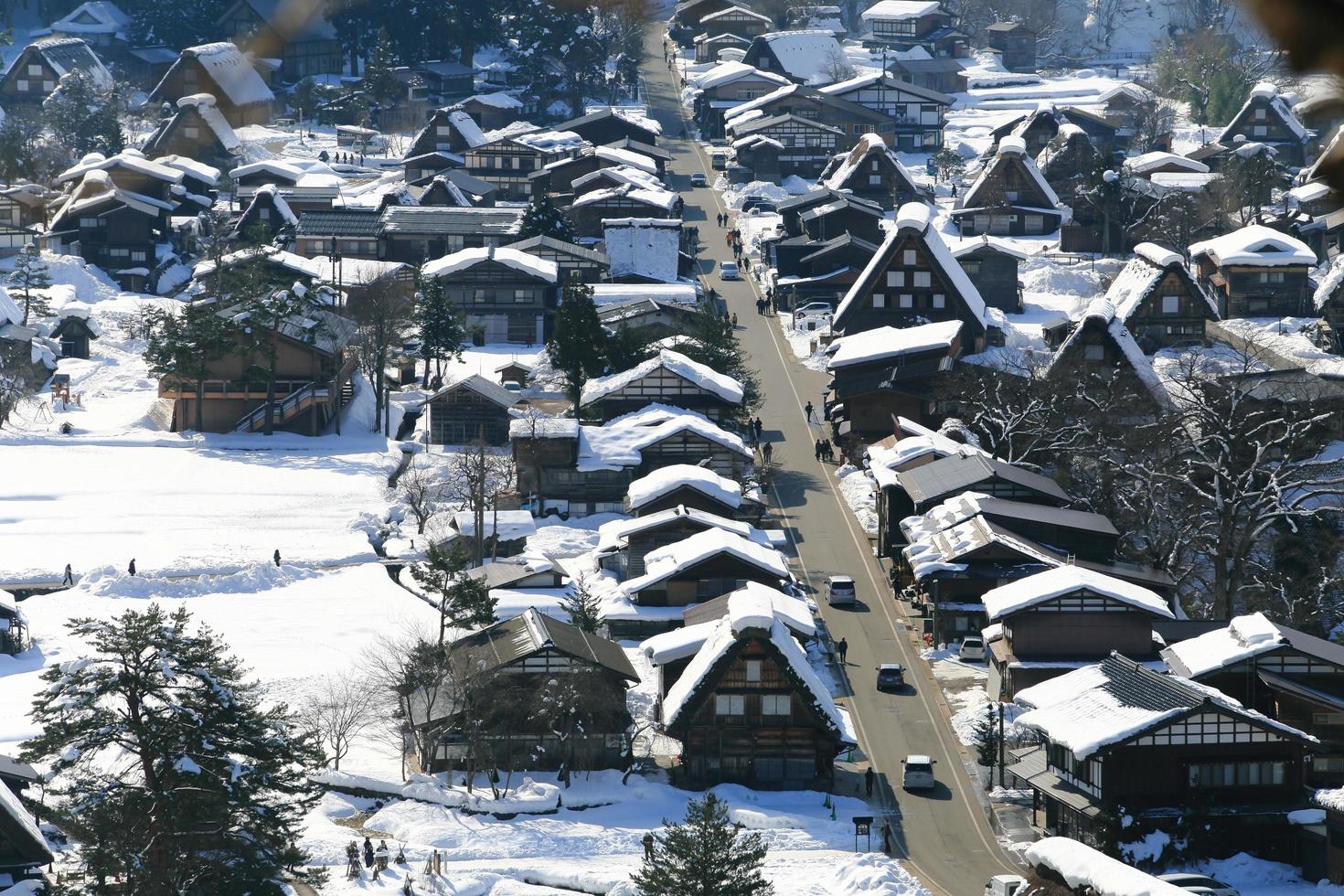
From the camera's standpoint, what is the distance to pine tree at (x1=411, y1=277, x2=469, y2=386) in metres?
57.8

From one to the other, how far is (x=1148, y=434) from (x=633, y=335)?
15977 millimetres

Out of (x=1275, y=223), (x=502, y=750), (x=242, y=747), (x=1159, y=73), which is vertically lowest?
(x=502, y=750)

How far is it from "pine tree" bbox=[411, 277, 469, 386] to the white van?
20434mm

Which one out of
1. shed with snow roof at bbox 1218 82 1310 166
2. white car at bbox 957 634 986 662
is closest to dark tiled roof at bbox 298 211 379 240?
white car at bbox 957 634 986 662

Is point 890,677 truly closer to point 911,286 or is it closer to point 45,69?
point 911,286

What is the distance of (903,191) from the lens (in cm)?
8006

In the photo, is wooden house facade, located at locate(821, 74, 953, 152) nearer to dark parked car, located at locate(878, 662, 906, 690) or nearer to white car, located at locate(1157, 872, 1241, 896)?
dark parked car, located at locate(878, 662, 906, 690)

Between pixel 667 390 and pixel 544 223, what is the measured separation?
2079 centimetres

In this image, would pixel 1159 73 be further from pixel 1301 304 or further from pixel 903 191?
pixel 1301 304

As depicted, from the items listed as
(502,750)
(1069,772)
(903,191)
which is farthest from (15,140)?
(1069,772)

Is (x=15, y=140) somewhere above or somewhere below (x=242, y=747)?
above

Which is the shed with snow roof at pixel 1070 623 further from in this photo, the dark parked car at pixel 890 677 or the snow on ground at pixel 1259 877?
the snow on ground at pixel 1259 877

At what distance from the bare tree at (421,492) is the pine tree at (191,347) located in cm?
834

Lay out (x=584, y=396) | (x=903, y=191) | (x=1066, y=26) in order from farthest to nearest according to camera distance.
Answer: (x=1066, y=26) < (x=903, y=191) < (x=584, y=396)
